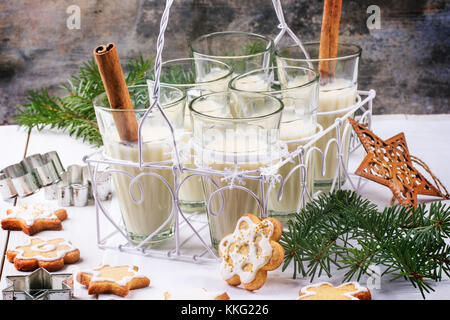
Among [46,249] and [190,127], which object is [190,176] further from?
[46,249]

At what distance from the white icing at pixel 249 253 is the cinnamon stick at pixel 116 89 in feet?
0.59

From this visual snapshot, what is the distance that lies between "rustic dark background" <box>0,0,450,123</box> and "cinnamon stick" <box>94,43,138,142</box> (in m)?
0.92

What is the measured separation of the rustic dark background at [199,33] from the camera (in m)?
1.61

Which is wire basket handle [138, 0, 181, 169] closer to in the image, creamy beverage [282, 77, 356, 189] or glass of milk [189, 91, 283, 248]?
glass of milk [189, 91, 283, 248]

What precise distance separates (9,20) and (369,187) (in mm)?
1143

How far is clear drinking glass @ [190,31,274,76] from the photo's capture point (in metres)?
0.88

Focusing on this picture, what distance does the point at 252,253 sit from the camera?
0.69m

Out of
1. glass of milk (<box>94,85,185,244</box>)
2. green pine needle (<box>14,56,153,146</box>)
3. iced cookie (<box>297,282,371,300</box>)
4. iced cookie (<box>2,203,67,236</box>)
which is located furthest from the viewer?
green pine needle (<box>14,56,153,146</box>)

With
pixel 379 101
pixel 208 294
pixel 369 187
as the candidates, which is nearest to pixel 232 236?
pixel 208 294

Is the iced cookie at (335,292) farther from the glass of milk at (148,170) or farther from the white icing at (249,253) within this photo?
the glass of milk at (148,170)

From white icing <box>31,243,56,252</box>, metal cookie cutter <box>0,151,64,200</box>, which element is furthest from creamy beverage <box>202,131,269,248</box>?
metal cookie cutter <box>0,151,64,200</box>

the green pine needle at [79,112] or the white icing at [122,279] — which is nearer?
the white icing at [122,279]

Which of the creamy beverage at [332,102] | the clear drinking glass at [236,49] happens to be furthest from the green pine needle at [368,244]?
the clear drinking glass at [236,49]

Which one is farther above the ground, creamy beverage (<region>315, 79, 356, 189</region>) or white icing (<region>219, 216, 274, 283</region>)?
creamy beverage (<region>315, 79, 356, 189</region>)
